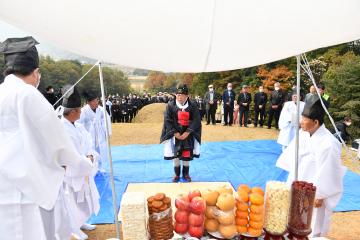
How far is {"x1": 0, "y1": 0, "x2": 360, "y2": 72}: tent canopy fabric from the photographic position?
1.43 m

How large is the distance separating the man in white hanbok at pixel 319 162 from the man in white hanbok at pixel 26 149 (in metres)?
1.89

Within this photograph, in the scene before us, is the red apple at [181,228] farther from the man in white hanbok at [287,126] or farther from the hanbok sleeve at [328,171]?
the man in white hanbok at [287,126]

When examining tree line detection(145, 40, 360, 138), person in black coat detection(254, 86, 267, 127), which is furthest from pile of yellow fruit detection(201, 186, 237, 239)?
tree line detection(145, 40, 360, 138)

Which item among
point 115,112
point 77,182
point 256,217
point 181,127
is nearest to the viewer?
point 256,217

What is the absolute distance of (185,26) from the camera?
1.54 metres

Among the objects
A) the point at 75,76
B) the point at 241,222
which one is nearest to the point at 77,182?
the point at 241,222

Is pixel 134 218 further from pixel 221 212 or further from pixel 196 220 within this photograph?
pixel 221 212

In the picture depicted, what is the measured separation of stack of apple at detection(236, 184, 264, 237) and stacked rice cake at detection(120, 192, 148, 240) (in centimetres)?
62

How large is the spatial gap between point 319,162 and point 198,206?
1.28 metres

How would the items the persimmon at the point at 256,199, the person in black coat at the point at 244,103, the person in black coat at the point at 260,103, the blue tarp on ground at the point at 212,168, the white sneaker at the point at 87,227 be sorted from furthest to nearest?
1. the person in black coat at the point at 260,103
2. the person in black coat at the point at 244,103
3. the blue tarp on ground at the point at 212,168
4. the white sneaker at the point at 87,227
5. the persimmon at the point at 256,199

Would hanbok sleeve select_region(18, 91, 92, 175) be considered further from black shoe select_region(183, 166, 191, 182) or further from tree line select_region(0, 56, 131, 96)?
tree line select_region(0, 56, 131, 96)

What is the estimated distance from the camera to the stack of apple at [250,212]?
6.01 ft

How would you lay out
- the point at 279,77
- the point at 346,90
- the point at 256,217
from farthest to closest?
the point at 279,77, the point at 346,90, the point at 256,217

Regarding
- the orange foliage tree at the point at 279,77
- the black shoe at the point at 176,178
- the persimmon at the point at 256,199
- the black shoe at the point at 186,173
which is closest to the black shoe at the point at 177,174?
the black shoe at the point at 176,178
